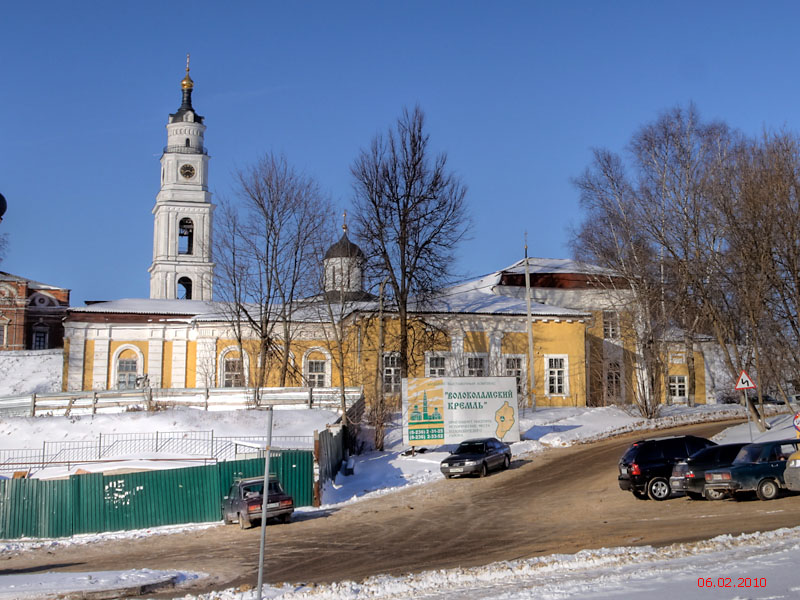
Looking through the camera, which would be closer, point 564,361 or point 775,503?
point 775,503

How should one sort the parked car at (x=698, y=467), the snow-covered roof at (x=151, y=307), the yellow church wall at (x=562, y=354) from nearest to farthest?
the parked car at (x=698, y=467) < the yellow church wall at (x=562, y=354) < the snow-covered roof at (x=151, y=307)

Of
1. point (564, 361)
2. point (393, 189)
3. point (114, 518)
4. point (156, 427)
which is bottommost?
point (114, 518)

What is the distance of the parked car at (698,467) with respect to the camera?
21156 millimetres

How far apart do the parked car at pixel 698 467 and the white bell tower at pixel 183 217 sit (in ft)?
182

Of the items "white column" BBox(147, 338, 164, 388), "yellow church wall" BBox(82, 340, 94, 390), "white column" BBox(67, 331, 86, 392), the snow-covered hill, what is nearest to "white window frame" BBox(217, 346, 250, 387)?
"white column" BBox(147, 338, 164, 388)

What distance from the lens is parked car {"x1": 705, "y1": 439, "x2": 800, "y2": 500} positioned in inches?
781

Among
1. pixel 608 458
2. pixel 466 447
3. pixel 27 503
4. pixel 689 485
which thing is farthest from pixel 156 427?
pixel 689 485

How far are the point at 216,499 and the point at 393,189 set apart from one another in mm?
21415

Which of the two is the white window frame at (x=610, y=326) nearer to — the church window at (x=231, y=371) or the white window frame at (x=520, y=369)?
the white window frame at (x=520, y=369)

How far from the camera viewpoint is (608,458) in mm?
30609

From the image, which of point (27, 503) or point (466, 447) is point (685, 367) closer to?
point (466, 447)

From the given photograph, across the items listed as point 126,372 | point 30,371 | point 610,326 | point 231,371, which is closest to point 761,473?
point 610,326

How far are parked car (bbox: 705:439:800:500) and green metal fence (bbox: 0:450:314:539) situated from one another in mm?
13023

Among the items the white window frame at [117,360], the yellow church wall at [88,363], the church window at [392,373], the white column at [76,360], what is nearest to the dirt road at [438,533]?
the church window at [392,373]
